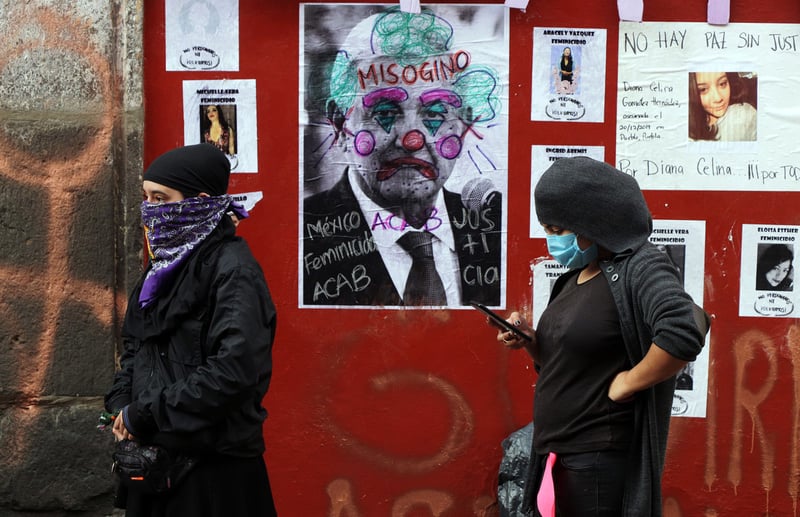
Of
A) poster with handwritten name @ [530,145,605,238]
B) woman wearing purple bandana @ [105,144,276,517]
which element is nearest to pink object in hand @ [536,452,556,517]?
woman wearing purple bandana @ [105,144,276,517]

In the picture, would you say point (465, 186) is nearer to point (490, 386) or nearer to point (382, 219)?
point (382, 219)

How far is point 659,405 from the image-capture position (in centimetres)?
267

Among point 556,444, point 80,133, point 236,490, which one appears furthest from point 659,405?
point 80,133

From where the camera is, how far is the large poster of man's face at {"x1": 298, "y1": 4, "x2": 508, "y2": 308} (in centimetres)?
420

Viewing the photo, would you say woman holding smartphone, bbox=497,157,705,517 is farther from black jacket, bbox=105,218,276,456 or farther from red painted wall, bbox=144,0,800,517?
red painted wall, bbox=144,0,800,517

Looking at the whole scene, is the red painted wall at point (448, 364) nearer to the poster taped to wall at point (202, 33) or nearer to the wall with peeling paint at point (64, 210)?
the poster taped to wall at point (202, 33)

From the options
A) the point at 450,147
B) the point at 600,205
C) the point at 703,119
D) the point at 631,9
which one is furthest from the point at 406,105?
the point at 600,205

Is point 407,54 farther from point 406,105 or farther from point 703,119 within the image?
point 703,119

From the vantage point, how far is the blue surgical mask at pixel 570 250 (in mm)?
2768

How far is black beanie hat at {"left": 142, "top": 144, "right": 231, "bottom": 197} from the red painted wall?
4.38 feet

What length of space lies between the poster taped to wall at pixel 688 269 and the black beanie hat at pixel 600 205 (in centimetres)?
155

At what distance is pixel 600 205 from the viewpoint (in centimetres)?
265

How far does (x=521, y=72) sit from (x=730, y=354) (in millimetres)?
1598

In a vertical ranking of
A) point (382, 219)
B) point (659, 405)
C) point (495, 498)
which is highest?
point (382, 219)
